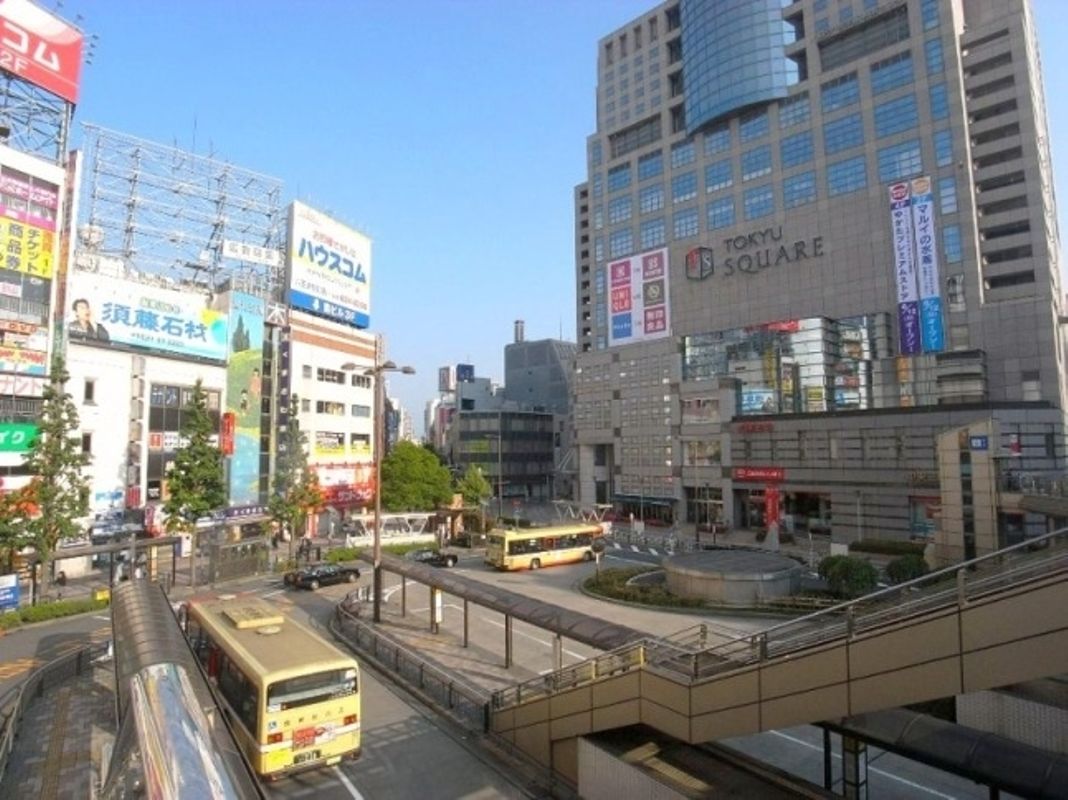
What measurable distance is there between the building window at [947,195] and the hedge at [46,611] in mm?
64775

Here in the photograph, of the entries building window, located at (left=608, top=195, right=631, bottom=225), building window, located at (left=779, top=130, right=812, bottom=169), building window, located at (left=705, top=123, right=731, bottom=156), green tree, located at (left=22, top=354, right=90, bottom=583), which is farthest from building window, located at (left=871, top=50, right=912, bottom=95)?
green tree, located at (left=22, top=354, right=90, bottom=583)

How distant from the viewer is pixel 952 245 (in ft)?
185

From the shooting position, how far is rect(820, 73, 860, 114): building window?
207ft

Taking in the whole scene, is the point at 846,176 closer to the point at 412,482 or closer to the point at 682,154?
the point at 682,154

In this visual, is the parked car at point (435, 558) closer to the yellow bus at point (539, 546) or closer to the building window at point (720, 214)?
the yellow bus at point (539, 546)

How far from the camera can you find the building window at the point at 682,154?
247 feet

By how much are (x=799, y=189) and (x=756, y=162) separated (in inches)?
230

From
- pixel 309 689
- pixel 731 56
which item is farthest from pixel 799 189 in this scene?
pixel 309 689

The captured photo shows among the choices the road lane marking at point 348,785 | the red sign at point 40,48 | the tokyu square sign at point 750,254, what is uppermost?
the red sign at point 40,48

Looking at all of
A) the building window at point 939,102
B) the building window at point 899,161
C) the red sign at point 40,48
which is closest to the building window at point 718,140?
the building window at point 899,161

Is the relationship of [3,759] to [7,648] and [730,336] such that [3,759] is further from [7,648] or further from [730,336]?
[730,336]

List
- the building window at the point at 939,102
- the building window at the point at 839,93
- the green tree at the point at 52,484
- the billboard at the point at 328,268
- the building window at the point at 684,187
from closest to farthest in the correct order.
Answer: the green tree at the point at 52,484
the building window at the point at 939,102
the billboard at the point at 328,268
the building window at the point at 839,93
the building window at the point at 684,187

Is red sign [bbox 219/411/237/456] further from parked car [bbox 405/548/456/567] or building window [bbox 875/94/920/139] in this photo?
building window [bbox 875/94/920/139]

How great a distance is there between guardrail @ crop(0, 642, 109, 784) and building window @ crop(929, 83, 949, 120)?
67.8 meters
